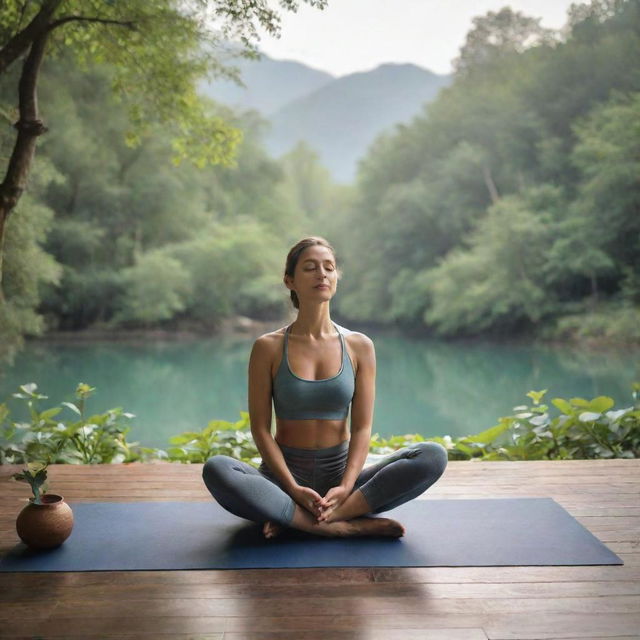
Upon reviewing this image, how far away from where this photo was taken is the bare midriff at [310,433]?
2178mm

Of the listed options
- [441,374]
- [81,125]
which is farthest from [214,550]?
[81,125]

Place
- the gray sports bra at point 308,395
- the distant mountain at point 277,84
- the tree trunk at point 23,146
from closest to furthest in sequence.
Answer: the gray sports bra at point 308,395, the tree trunk at point 23,146, the distant mountain at point 277,84

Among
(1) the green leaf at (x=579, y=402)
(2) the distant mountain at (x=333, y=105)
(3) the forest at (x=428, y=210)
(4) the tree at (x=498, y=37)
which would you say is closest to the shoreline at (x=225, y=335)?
(3) the forest at (x=428, y=210)

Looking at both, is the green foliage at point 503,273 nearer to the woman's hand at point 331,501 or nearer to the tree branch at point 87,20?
the tree branch at point 87,20

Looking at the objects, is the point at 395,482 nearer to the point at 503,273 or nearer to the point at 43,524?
the point at 43,524

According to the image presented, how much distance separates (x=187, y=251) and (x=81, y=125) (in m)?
3.80

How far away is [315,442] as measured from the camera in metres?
2.18

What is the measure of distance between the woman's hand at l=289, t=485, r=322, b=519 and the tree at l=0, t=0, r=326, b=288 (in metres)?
2.28

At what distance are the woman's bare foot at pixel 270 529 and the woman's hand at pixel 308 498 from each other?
0.34 feet

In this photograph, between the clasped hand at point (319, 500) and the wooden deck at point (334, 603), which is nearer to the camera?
the wooden deck at point (334, 603)

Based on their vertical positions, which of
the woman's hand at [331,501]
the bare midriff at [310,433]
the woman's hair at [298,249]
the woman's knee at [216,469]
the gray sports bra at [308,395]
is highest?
the woman's hair at [298,249]

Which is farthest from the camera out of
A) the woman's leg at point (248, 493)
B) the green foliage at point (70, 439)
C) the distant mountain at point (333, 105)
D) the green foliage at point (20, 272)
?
the distant mountain at point (333, 105)

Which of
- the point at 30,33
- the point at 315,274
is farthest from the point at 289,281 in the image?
the point at 30,33

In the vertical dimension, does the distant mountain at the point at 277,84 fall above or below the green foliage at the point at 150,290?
above
